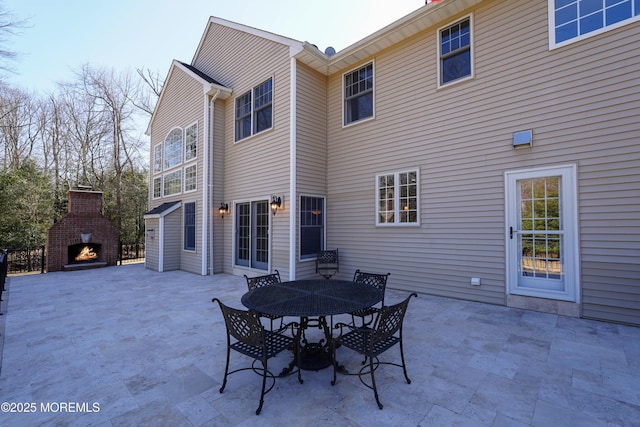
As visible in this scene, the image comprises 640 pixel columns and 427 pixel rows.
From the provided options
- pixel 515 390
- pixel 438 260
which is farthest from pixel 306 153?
pixel 515 390

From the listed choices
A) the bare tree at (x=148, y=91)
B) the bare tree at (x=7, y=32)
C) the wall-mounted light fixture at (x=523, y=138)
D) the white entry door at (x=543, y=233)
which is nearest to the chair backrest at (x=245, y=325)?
the white entry door at (x=543, y=233)

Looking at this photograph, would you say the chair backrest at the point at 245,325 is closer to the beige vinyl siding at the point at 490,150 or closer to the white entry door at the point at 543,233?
the beige vinyl siding at the point at 490,150

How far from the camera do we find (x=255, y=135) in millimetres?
7703

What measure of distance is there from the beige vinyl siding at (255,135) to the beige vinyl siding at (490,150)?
1.36m

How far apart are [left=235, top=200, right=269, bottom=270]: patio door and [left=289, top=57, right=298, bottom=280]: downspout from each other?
103cm

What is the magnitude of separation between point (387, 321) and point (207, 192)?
7403 millimetres

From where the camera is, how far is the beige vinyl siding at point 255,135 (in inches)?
270

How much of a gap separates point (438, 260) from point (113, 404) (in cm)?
515

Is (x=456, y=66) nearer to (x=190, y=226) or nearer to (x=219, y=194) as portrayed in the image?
(x=219, y=194)

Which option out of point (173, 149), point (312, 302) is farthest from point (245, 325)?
point (173, 149)

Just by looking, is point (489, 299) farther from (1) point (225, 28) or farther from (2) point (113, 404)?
(1) point (225, 28)

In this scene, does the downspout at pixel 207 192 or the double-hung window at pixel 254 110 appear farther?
the downspout at pixel 207 192

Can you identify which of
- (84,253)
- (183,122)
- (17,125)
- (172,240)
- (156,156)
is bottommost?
(84,253)

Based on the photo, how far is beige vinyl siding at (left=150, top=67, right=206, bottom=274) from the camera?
8.73 m
